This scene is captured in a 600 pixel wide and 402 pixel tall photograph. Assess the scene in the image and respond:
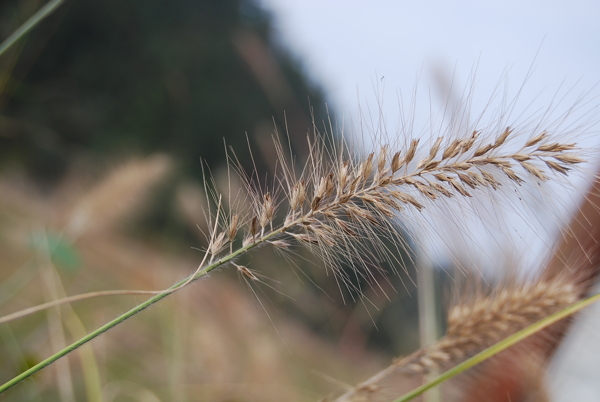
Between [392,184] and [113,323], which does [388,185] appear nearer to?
[392,184]

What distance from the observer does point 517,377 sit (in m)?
0.70

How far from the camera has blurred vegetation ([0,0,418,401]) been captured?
155 cm

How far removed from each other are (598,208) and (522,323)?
360 mm

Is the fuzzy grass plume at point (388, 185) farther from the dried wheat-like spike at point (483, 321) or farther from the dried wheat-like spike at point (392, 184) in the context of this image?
the dried wheat-like spike at point (483, 321)

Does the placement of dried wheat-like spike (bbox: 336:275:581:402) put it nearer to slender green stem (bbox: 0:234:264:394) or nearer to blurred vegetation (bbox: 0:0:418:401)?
blurred vegetation (bbox: 0:0:418:401)

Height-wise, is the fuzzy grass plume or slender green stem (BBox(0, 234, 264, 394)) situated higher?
the fuzzy grass plume

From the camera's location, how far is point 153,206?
26.8ft

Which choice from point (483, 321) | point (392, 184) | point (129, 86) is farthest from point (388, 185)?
point (129, 86)

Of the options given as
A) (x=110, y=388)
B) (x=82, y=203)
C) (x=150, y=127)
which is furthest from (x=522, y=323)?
(x=150, y=127)

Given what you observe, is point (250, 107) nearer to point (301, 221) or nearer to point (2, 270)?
point (2, 270)

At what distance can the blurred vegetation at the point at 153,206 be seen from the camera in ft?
5.08

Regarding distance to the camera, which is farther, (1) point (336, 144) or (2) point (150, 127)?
(2) point (150, 127)

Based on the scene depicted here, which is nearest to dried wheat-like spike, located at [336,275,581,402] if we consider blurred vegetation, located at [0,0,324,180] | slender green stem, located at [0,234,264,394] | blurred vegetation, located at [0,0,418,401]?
blurred vegetation, located at [0,0,418,401]

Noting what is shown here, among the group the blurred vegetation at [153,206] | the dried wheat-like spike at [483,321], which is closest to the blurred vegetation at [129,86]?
the blurred vegetation at [153,206]
